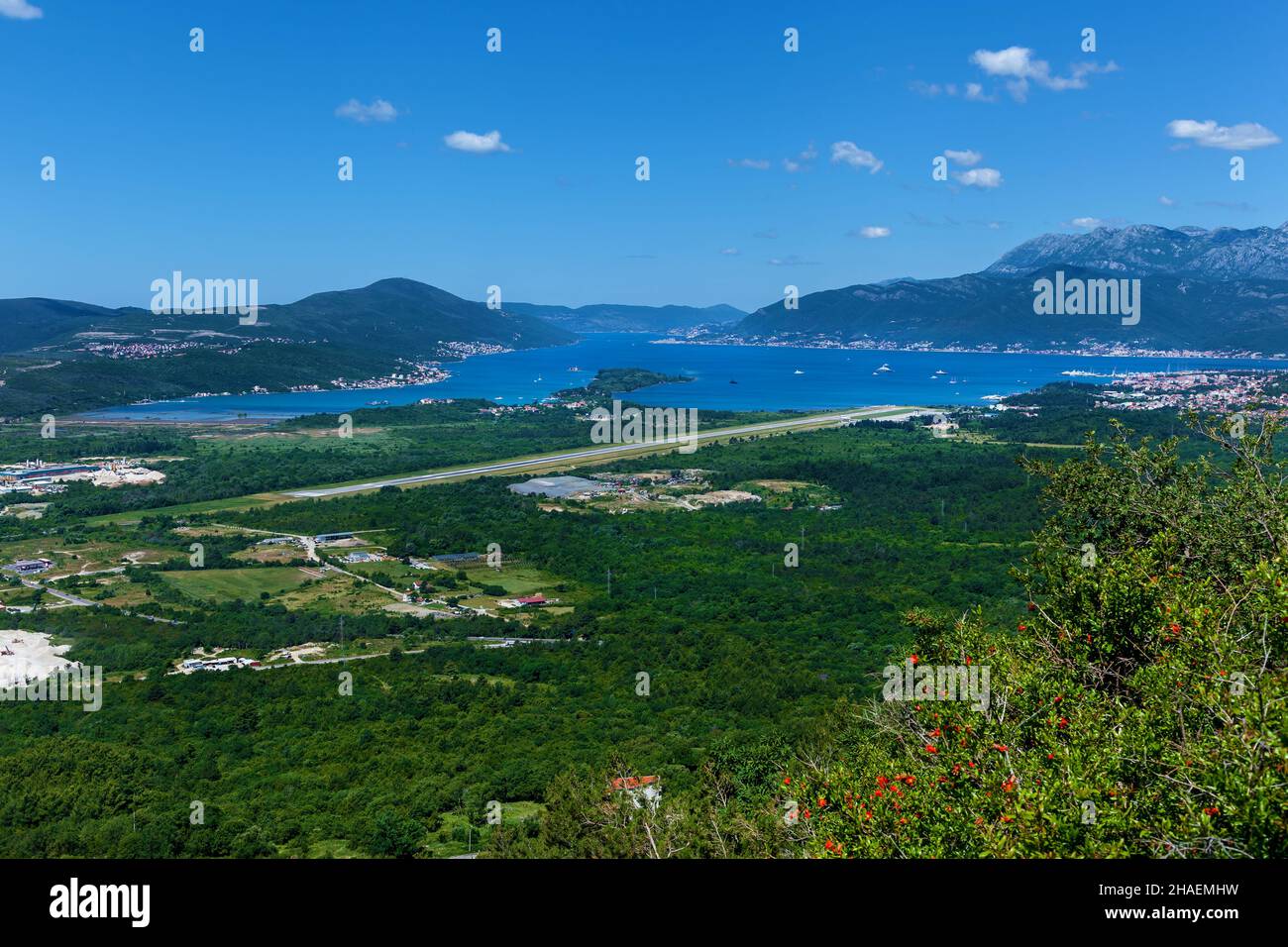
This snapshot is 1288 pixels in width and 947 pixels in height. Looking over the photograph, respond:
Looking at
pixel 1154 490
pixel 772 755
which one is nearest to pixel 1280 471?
pixel 1154 490

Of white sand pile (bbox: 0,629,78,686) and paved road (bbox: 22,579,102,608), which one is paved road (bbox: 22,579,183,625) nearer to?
paved road (bbox: 22,579,102,608)

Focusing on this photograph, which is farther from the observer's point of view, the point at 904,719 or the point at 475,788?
the point at 475,788

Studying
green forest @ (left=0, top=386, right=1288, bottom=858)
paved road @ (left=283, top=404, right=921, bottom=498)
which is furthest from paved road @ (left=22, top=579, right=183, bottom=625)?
paved road @ (left=283, top=404, right=921, bottom=498)

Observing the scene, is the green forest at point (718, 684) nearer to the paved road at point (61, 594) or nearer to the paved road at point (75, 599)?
the paved road at point (75, 599)

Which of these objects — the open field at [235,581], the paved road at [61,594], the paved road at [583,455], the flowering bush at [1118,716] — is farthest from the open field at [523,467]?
the flowering bush at [1118,716]

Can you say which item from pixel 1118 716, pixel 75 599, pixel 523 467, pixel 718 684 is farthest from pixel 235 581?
pixel 1118 716

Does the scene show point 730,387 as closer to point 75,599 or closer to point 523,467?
point 523,467

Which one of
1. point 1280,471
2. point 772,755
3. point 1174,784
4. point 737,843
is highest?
point 1280,471

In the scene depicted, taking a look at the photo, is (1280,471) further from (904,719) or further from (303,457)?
(303,457)
